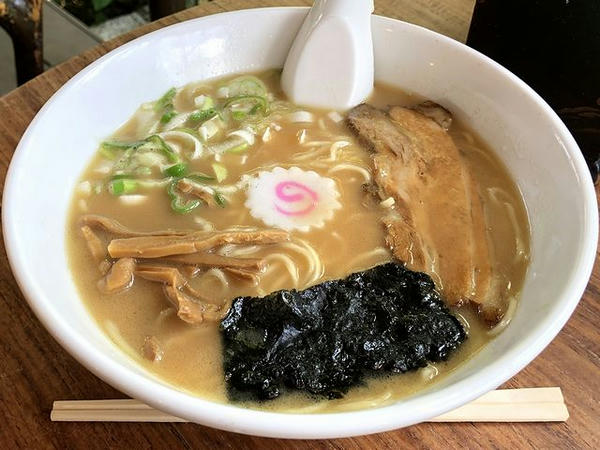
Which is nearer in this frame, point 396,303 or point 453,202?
point 396,303

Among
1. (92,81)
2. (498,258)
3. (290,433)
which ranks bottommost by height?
(498,258)

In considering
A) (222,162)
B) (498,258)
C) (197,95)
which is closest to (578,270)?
(498,258)

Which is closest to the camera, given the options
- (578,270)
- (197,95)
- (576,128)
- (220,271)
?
(578,270)

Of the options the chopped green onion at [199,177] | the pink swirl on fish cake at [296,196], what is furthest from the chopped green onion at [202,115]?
the pink swirl on fish cake at [296,196]

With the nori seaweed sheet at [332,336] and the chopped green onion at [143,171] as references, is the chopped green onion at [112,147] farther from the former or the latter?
the nori seaweed sheet at [332,336]

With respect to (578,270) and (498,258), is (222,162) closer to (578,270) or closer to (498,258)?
(498,258)

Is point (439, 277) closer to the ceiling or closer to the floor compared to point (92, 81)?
closer to the floor

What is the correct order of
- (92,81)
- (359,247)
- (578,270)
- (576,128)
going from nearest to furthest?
(578,270), (359,247), (92,81), (576,128)

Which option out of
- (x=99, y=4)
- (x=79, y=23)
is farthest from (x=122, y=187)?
(x=99, y=4)
